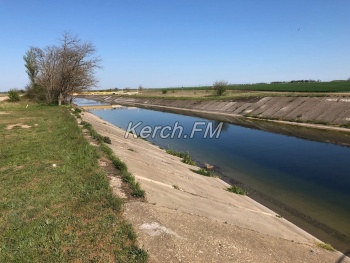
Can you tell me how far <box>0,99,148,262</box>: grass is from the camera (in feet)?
22.3

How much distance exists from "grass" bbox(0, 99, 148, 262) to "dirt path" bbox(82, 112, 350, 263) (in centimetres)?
77

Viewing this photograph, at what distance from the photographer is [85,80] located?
197 feet

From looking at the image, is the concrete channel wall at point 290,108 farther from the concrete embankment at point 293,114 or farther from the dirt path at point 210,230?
the dirt path at point 210,230

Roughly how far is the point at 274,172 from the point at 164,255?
15.4 metres

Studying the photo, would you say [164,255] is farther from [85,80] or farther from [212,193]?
[85,80]

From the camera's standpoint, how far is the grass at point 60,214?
6.79 m

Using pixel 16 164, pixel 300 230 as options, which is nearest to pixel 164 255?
pixel 300 230

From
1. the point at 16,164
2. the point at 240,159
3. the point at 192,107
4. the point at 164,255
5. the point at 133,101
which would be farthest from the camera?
the point at 133,101

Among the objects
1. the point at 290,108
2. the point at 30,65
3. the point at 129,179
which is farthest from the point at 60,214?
the point at 30,65

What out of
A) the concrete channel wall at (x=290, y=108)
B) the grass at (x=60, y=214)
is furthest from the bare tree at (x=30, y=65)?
the grass at (x=60, y=214)

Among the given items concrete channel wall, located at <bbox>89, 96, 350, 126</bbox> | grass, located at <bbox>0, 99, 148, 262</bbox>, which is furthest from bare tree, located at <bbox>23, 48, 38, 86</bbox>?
grass, located at <bbox>0, 99, 148, 262</bbox>

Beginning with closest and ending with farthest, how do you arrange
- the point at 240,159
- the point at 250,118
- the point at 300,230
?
the point at 300,230, the point at 240,159, the point at 250,118

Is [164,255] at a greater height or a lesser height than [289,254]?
greater

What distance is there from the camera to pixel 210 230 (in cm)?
884
